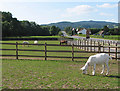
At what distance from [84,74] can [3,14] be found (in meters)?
78.2

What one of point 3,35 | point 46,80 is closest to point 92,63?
point 46,80

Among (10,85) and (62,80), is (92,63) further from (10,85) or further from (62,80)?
(10,85)

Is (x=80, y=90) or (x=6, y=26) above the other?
(x=6, y=26)

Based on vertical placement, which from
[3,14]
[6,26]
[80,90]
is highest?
[3,14]

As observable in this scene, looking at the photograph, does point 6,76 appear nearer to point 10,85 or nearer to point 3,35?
point 10,85

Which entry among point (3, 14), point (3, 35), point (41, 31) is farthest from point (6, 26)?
point (41, 31)

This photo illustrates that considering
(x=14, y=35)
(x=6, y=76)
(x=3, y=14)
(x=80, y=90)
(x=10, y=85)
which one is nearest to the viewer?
(x=80, y=90)

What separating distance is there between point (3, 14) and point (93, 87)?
80.4m

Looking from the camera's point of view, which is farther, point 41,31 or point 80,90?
point 41,31

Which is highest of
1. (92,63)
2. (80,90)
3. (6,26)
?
(6,26)

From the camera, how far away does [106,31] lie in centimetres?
10544

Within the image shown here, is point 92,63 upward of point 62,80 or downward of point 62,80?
upward

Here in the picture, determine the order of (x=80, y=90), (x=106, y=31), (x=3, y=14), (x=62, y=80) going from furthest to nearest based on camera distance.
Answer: (x=106, y=31), (x=3, y=14), (x=62, y=80), (x=80, y=90)

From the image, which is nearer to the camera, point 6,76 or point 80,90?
point 80,90
